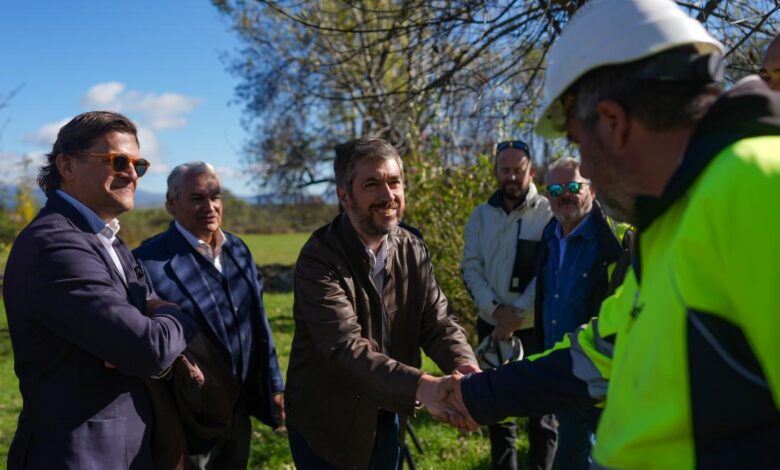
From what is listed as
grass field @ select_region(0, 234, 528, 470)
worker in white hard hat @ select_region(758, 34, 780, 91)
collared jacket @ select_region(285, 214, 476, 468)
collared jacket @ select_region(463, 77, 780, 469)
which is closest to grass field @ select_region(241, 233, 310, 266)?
grass field @ select_region(0, 234, 528, 470)

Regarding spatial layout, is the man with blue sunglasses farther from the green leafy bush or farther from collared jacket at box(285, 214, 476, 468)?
the green leafy bush

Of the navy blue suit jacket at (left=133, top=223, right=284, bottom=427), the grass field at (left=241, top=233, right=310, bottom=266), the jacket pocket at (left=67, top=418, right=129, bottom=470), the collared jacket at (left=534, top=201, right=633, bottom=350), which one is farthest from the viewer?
the grass field at (left=241, top=233, right=310, bottom=266)

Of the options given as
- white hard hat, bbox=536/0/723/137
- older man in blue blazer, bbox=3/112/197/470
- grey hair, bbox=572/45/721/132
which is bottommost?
older man in blue blazer, bbox=3/112/197/470

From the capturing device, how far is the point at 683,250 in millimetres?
1100

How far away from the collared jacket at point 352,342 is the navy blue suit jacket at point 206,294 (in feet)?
2.54

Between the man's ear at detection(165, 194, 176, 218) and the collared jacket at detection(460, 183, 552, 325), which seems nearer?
the man's ear at detection(165, 194, 176, 218)

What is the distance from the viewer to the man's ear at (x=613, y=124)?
1.36m

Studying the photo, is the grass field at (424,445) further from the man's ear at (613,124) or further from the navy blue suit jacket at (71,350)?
the man's ear at (613,124)

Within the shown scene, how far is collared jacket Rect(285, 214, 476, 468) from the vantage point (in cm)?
278

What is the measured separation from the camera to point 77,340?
2428mm

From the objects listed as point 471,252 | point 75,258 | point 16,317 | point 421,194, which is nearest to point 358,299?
point 75,258

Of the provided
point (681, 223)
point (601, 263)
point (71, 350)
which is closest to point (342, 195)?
point (71, 350)

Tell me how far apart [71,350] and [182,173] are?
1.89 metres

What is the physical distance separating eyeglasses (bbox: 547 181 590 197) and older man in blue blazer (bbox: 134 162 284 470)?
6.61 feet
